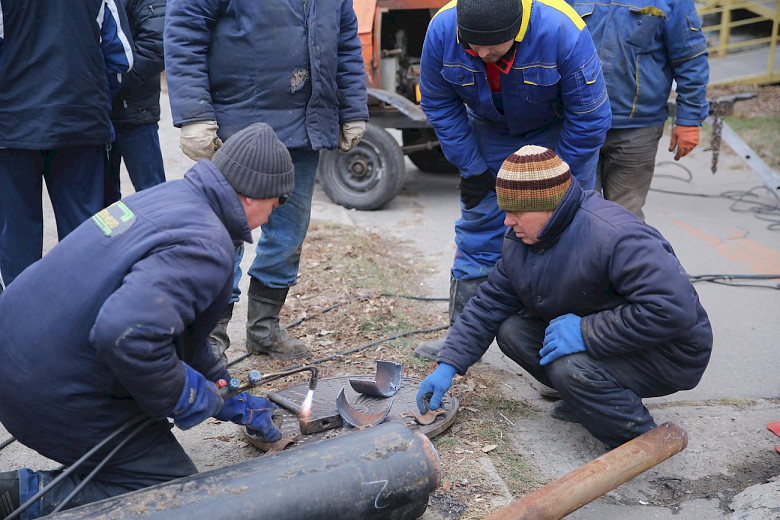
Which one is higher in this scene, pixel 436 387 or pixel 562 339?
pixel 562 339

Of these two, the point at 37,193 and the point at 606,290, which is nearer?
the point at 606,290

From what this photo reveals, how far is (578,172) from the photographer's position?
160 inches

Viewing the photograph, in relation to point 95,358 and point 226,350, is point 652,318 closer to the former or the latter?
point 95,358

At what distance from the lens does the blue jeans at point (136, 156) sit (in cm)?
478

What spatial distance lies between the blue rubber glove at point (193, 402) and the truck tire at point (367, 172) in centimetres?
471

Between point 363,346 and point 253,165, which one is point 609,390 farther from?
point 253,165

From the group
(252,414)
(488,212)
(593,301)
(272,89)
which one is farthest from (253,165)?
(488,212)

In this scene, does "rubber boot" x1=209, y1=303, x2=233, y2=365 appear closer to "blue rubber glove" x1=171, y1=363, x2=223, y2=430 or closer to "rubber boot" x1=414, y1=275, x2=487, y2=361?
"rubber boot" x1=414, y1=275, x2=487, y2=361

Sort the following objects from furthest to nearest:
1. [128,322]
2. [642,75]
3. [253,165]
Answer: [642,75] → [253,165] → [128,322]

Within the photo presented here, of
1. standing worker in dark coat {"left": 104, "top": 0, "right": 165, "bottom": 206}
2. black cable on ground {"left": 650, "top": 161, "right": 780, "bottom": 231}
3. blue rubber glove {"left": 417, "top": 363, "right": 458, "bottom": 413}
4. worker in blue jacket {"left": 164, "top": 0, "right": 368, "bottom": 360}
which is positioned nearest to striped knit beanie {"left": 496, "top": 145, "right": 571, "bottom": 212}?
blue rubber glove {"left": 417, "top": 363, "right": 458, "bottom": 413}

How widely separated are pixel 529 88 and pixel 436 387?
1458 millimetres

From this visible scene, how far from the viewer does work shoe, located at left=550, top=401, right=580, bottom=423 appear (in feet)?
12.5

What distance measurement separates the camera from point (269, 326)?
171 inches

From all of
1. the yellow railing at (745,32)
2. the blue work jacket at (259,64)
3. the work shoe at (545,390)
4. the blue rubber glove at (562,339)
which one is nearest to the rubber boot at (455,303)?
the work shoe at (545,390)
